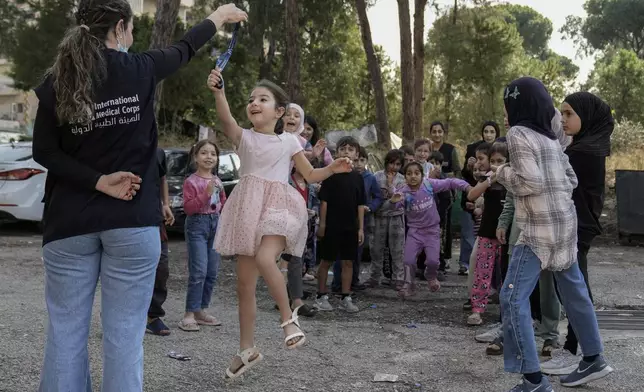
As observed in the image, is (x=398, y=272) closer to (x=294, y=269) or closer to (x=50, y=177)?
(x=294, y=269)

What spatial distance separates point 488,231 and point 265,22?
31.6m

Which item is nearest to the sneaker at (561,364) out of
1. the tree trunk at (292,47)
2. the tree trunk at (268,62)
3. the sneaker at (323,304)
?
the sneaker at (323,304)

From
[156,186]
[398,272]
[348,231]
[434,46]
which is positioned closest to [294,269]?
[348,231]

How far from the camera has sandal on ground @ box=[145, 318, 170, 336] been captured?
688 centimetres

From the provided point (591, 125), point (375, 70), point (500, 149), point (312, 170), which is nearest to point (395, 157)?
point (500, 149)

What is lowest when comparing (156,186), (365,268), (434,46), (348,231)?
(365,268)

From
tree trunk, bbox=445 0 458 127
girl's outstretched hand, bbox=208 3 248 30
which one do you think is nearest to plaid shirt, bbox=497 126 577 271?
girl's outstretched hand, bbox=208 3 248 30

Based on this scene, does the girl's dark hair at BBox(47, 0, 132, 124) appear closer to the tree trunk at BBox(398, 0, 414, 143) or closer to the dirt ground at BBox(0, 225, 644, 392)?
the dirt ground at BBox(0, 225, 644, 392)

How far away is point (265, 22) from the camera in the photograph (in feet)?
125

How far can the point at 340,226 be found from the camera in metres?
8.62

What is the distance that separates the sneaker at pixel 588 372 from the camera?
18.4ft

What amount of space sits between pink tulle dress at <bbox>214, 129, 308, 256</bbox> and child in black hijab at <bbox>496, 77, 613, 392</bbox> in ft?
4.36

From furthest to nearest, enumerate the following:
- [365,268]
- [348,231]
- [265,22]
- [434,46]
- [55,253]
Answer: [434,46], [265,22], [365,268], [348,231], [55,253]

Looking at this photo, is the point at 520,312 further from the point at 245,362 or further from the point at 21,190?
the point at 21,190
